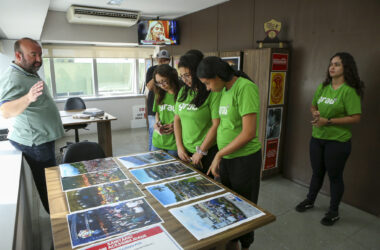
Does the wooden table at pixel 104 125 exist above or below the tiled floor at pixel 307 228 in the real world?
above

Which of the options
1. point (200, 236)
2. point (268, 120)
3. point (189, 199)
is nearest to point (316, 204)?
point (268, 120)

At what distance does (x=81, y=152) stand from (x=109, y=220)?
1126mm

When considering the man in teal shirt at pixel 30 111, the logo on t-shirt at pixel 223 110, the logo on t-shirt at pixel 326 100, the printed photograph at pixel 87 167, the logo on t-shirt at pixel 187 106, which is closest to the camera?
the logo on t-shirt at pixel 223 110

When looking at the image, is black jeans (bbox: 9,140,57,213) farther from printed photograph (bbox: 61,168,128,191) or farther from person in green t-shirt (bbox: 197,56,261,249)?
person in green t-shirt (bbox: 197,56,261,249)

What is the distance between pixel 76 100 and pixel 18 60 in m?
2.89

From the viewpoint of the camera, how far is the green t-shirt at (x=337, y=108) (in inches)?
88.4

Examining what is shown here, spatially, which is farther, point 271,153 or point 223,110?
point 271,153

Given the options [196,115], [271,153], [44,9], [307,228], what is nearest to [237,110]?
[196,115]

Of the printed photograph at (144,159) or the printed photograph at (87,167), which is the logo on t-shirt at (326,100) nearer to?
the printed photograph at (144,159)

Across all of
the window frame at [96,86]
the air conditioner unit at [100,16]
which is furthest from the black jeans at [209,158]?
the window frame at [96,86]

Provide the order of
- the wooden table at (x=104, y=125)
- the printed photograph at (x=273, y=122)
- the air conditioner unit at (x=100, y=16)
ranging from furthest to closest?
the air conditioner unit at (x=100, y=16) < the wooden table at (x=104, y=125) < the printed photograph at (x=273, y=122)

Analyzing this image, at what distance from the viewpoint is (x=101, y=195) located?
1389mm

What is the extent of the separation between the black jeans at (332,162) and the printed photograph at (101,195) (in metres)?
1.81

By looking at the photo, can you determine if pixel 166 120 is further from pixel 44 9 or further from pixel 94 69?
pixel 94 69
